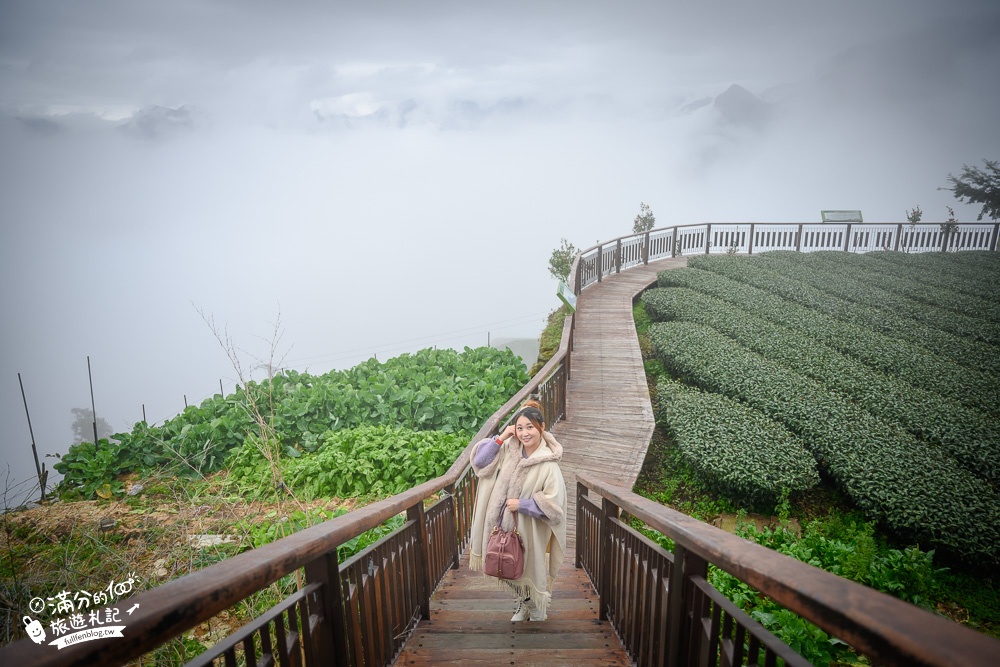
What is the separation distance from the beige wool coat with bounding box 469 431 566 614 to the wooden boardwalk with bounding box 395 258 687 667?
0.28 meters

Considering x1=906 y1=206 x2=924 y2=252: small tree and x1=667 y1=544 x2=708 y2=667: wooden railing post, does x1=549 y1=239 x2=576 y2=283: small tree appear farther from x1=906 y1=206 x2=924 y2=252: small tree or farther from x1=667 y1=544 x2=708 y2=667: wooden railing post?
x1=667 y1=544 x2=708 y2=667: wooden railing post

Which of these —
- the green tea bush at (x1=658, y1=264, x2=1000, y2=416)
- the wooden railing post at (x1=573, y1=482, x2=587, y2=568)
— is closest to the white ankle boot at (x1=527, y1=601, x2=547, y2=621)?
the wooden railing post at (x1=573, y1=482, x2=587, y2=568)

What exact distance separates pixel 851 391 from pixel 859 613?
28.4 ft

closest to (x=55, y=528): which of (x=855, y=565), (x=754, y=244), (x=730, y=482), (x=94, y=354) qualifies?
(x=730, y=482)

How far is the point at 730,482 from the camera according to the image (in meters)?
5.86

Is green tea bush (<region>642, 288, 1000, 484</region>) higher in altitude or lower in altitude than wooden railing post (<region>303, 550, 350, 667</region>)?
lower

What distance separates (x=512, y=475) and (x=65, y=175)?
17483 cm

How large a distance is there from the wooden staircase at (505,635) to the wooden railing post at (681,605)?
0.86 metres

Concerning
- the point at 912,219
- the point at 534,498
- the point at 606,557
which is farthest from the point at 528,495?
the point at 912,219

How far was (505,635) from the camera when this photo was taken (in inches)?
116

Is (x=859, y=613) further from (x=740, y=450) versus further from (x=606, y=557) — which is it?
(x=740, y=450)

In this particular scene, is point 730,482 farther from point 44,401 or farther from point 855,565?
point 44,401

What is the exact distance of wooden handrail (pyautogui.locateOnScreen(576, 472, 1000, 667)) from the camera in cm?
70

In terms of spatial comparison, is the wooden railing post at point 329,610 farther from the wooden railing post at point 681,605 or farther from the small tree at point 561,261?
the small tree at point 561,261
